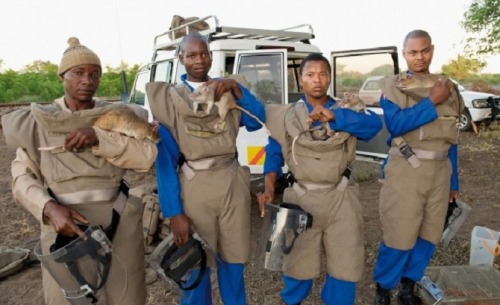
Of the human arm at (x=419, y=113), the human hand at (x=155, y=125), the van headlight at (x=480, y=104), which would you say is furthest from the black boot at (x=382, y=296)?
the van headlight at (x=480, y=104)

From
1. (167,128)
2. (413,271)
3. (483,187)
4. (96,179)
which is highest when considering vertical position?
(167,128)

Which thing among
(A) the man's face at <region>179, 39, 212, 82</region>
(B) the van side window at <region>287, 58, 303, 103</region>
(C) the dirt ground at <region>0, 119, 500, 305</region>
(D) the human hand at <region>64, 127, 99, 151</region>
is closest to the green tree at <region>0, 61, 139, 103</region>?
(C) the dirt ground at <region>0, 119, 500, 305</region>

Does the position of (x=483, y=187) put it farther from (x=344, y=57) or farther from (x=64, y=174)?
(x=64, y=174)

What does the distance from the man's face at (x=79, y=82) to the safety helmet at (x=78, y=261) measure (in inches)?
26.0

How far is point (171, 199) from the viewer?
235cm

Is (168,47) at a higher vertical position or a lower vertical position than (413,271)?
higher

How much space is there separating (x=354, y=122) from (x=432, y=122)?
2.61 ft

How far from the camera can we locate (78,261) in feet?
5.88

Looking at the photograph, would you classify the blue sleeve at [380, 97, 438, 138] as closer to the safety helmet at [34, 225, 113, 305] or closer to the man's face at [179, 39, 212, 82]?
the man's face at [179, 39, 212, 82]

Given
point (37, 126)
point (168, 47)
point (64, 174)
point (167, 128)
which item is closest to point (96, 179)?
point (64, 174)

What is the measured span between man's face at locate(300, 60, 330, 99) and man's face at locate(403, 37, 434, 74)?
73 centimetres

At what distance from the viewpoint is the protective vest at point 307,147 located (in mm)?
2326

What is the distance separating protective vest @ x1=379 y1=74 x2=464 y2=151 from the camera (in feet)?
8.81

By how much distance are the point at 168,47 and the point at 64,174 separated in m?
5.18
